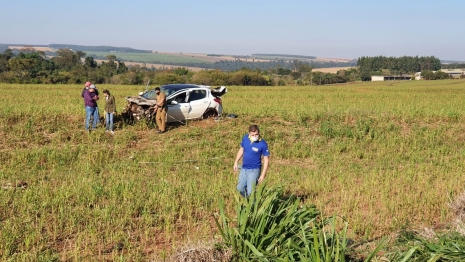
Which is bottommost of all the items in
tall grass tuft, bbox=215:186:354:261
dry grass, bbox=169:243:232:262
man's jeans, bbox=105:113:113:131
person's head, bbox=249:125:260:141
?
man's jeans, bbox=105:113:113:131

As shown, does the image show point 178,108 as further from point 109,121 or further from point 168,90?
point 109,121

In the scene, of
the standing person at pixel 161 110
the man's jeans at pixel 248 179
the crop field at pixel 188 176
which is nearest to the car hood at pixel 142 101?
the standing person at pixel 161 110

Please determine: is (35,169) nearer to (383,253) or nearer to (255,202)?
(255,202)

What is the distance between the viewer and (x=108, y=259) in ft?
19.1

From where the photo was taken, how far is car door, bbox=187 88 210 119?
16625 millimetres

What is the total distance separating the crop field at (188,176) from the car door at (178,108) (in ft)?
1.42

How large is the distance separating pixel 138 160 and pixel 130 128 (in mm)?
3031

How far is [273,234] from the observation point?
516cm

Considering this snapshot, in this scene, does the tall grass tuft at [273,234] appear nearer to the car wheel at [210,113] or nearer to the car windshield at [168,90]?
the car windshield at [168,90]

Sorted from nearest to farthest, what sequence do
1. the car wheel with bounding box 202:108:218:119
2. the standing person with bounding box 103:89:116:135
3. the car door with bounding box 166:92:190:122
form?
the standing person with bounding box 103:89:116:135 < the car door with bounding box 166:92:190:122 < the car wheel with bounding box 202:108:218:119

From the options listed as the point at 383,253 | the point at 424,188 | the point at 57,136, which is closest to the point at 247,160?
the point at 383,253

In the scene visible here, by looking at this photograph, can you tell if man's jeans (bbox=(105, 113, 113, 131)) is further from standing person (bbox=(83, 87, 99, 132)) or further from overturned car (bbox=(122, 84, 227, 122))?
overturned car (bbox=(122, 84, 227, 122))

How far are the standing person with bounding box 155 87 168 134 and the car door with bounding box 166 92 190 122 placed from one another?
835mm

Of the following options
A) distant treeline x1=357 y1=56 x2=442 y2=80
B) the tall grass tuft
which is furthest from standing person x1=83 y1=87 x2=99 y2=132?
distant treeline x1=357 y1=56 x2=442 y2=80
